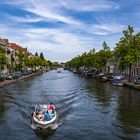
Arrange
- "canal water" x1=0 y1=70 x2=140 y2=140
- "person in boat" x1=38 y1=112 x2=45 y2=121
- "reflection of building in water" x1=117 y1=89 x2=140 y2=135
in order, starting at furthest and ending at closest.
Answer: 1. "reflection of building in water" x1=117 y1=89 x2=140 y2=135
2. "person in boat" x1=38 y1=112 x2=45 y2=121
3. "canal water" x1=0 y1=70 x2=140 y2=140

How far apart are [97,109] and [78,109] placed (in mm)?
2610

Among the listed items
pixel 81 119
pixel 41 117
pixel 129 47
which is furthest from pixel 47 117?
pixel 129 47

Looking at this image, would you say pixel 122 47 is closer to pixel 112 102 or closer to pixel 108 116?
pixel 112 102

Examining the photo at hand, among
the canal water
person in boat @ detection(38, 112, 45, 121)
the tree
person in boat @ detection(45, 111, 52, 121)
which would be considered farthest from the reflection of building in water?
the tree

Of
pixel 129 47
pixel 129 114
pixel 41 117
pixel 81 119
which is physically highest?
pixel 129 47

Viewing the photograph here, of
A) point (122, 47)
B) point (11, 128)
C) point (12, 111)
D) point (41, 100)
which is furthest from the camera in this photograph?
point (122, 47)

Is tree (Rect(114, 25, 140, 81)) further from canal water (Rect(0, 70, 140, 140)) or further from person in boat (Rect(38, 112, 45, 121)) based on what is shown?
person in boat (Rect(38, 112, 45, 121))

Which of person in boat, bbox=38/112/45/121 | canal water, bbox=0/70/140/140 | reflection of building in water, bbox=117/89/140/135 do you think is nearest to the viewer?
canal water, bbox=0/70/140/140

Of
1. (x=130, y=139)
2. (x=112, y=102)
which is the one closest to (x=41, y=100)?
(x=112, y=102)

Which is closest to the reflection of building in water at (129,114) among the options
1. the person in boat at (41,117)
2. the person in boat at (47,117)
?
the person in boat at (47,117)

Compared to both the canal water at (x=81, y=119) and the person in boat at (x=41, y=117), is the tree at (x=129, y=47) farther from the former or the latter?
the person in boat at (x=41, y=117)

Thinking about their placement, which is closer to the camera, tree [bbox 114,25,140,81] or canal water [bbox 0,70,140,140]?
canal water [bbox 0,70,140,140]

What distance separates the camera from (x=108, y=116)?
41031 mm

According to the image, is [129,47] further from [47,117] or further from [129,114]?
[47,117]
